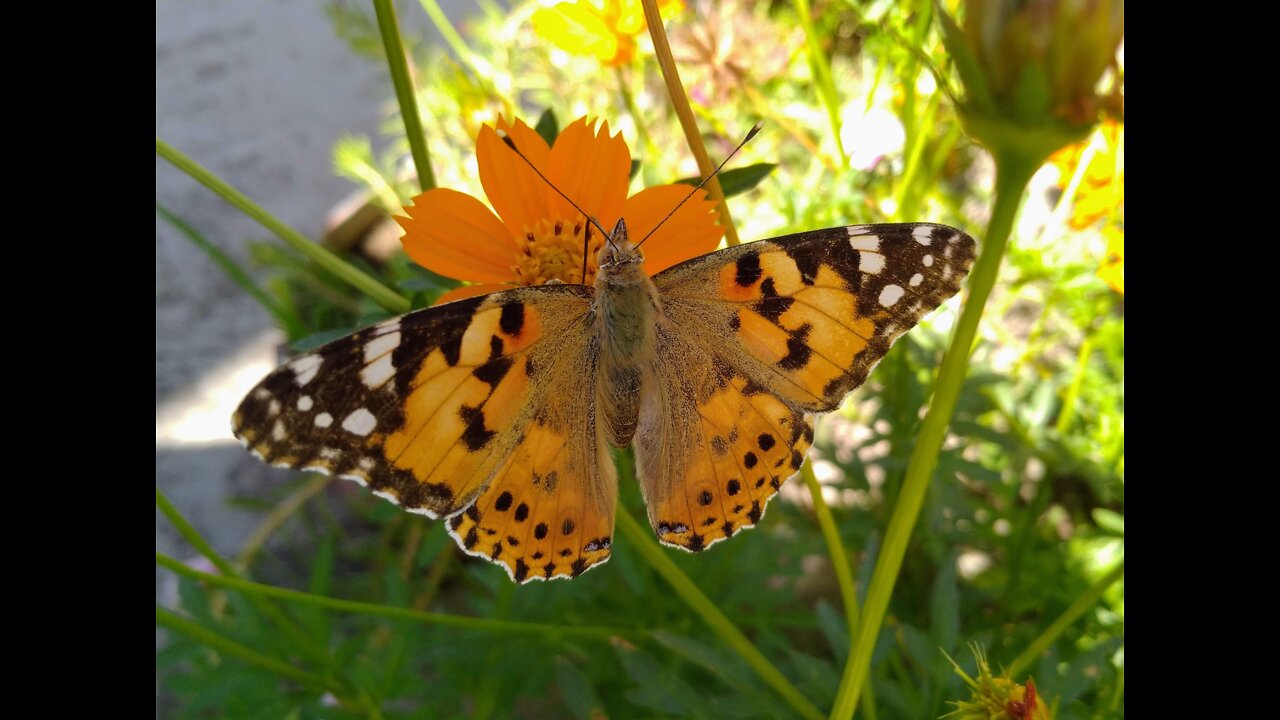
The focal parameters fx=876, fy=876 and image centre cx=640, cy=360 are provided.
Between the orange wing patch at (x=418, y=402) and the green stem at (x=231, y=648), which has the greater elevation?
the orange wing patch at (x=418, y=402)

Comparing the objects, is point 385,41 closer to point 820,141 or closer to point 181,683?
point 181,683

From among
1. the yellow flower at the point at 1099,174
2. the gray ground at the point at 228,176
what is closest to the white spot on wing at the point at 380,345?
the yellow flower at the point at 1099,174

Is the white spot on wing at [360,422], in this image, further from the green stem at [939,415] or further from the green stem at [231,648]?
the green stem at [939,415]

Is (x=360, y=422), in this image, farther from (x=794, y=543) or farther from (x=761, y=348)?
(x=794, y=543)

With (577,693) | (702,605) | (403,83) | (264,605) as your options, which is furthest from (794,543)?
(403,83)

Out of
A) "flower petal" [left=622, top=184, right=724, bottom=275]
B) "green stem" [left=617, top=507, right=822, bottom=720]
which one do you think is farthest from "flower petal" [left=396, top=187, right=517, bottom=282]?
"green stem" [left=617, top=507, right=822, bottom=720]

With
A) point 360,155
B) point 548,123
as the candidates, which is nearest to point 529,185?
point 548,123

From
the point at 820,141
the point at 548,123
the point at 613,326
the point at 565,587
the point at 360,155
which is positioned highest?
the point at 360,155

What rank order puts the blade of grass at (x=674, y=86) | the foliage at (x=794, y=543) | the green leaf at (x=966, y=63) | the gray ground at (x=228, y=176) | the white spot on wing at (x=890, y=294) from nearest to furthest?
1. the green leaf at (x=966, y=63)
2. the blade of grass at (x=674, y=86)
3. the white spot on wing at (x=890, y=294)
4. the foliage at (x=794, y=543)
5. the gray ground at (x=228, y=176)
